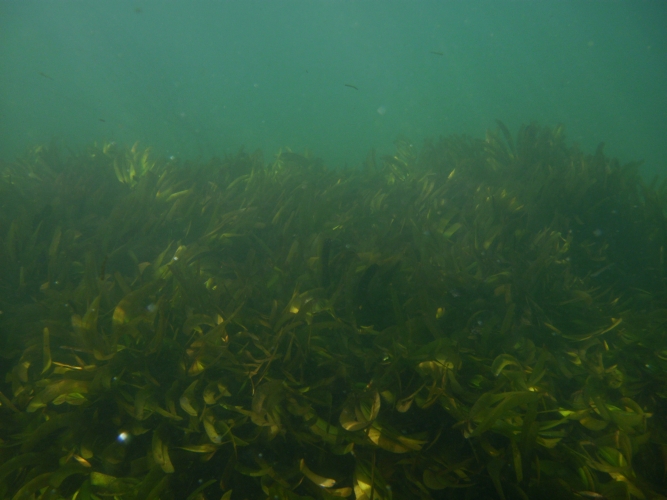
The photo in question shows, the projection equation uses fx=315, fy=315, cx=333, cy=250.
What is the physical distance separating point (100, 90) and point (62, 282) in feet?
295

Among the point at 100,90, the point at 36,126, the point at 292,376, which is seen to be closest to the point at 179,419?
the point at 292,376

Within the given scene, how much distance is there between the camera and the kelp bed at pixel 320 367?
140 centimetres

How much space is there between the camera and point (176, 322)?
1799mm

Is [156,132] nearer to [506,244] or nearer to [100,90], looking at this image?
[506,244]

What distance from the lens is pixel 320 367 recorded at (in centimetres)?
169

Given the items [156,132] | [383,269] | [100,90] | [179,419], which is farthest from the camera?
[100,90]

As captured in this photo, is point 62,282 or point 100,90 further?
point 100,90

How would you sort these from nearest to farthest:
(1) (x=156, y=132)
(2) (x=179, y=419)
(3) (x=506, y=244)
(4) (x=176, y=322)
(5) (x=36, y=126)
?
(2) (x=179, y=419), (4) (x=176, y=322), (3) (x=506, y=244), (1) (x=156, y=132), (5) (x=36, y=126)

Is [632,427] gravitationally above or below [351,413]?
above

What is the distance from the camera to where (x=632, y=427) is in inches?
62.4

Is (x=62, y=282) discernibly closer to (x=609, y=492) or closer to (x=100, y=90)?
(x=609, y=492)

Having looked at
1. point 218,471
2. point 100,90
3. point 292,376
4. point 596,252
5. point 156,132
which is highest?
point 596,252

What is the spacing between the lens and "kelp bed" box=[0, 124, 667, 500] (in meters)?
1.40

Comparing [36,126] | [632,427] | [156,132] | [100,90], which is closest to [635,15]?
[156,132]
